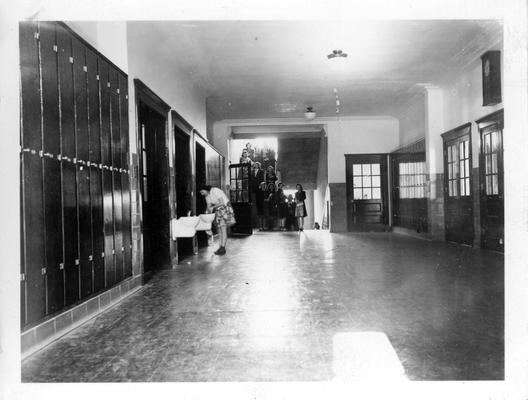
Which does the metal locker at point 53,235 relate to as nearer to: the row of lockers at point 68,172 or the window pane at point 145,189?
the row of lockers at point 68,172

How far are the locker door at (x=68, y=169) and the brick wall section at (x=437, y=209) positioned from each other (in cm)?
803

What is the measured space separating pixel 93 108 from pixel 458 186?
728cm

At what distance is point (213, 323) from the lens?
3.20 meters

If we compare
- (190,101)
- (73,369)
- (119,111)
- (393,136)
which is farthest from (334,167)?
(73,369)

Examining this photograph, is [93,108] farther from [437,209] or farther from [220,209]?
[437,209]

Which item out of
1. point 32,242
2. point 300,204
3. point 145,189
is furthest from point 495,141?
point 300,204

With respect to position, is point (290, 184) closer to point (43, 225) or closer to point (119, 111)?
point (119, 111)

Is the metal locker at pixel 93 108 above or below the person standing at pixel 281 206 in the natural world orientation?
above

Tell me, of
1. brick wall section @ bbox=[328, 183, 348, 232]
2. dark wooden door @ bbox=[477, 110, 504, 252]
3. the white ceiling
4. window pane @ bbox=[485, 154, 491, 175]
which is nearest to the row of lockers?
the white ceiling

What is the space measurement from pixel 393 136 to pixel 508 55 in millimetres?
11149

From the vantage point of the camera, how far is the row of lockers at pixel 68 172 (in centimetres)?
271

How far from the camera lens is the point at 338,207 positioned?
1276 cm

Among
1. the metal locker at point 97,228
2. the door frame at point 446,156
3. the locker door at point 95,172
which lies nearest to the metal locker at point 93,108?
the locker door at point 95,172

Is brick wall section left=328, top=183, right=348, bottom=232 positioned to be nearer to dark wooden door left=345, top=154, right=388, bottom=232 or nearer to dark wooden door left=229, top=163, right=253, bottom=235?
dark wooden door left=345, top=154, right=388, bottom=232
